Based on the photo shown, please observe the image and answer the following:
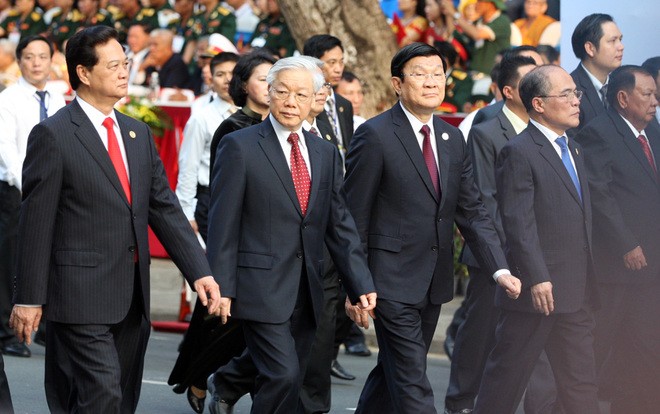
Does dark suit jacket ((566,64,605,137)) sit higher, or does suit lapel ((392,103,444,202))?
dark suit jacket ((566,64,605,137))

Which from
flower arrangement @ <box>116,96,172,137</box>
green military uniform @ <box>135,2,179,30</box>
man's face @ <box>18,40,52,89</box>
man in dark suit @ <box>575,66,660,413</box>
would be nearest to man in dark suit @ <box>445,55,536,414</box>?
man in dark suit @ <box>575,66,660,413</box>

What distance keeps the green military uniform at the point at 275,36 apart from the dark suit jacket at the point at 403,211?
27.5 ft

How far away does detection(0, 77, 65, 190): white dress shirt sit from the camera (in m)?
10.4

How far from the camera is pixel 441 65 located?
7406 mm

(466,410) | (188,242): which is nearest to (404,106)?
(188,242)

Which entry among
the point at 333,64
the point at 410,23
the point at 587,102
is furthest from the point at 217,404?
the point at 410,23

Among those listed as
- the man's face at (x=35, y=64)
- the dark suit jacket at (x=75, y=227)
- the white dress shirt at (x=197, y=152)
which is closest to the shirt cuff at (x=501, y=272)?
the dark suit jacket at (x=75, y=227)

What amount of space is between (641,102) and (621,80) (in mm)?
193

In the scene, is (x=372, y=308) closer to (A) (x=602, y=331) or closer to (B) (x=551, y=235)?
(B) (x=551, y=235)

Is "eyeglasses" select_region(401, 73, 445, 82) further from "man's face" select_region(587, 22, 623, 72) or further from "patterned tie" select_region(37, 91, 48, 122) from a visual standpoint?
"patterned tie" select_region(37, 91, 48, 122)

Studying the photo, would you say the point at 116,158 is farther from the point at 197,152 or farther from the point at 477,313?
the point at 197,152

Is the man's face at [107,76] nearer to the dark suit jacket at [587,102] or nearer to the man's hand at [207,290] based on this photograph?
the man's hand at [207,290]

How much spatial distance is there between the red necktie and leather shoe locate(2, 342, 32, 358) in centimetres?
447

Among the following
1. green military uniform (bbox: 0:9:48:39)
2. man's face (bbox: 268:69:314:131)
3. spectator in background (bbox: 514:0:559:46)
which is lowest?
man's face (bbox: 268:69:314:131)
